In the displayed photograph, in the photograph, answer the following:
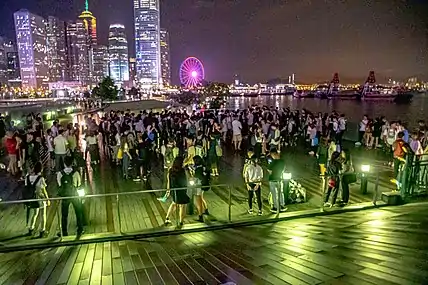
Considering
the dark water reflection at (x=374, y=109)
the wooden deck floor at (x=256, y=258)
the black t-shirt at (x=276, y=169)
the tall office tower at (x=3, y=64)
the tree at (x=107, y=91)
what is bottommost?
the dark water reflection at (x=374, y=109)

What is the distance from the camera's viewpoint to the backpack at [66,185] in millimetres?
7145

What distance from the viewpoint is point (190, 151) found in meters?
10.5

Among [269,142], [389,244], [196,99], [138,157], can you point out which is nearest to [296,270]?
[389,244]

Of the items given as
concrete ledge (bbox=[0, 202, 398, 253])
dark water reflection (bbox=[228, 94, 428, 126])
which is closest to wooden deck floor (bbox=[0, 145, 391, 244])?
concrete ledge (bbox=[0, 202, 398, 253])

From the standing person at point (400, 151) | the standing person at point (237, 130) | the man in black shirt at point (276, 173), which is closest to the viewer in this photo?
A: the man in black shirt at point (276, 173)

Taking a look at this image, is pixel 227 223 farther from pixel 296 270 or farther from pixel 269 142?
pixel 269 142

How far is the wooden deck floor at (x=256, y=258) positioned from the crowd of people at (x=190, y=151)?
1183mm

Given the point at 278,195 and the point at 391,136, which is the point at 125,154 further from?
the point at 391,136

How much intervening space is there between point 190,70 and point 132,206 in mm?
39416

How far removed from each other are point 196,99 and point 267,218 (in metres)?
53.1

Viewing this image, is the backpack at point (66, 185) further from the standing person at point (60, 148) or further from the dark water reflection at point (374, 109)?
the dark water reflection at point (374, 109)

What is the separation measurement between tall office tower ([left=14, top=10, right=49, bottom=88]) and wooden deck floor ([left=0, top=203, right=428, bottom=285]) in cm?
20278

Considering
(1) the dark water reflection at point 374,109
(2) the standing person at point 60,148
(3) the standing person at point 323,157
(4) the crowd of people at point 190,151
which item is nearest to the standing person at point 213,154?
(4) the crowd of people at point 190,151

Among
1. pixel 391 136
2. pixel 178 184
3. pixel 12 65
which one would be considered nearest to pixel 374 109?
pixel 391 136
